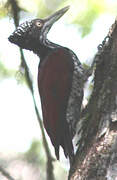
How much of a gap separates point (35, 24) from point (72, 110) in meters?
1.32

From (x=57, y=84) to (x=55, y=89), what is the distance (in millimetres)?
75

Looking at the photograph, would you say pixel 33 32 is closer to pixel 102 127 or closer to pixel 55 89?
pixel 55 89

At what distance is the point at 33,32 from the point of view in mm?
5309

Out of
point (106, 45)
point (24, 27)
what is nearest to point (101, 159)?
point (106, 45)

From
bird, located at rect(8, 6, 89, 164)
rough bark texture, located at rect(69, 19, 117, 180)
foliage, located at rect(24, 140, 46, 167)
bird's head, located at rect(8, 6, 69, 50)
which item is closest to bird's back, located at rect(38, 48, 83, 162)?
bird, located at rect(8, 6, 89, 164)

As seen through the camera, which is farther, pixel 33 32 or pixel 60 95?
pixel 33 32

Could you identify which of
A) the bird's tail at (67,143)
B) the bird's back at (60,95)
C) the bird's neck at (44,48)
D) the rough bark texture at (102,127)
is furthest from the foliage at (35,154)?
the rough bark texture at (102,127)

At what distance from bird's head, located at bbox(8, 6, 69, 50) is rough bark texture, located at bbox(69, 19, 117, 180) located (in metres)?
1.53

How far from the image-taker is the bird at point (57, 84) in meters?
4.27

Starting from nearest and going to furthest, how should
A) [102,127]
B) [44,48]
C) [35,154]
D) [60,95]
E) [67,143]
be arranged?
[102,127] < [67,143] < [60,95] < [44,48] < [35,154]

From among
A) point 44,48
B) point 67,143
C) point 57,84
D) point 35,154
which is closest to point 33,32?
point 44,48

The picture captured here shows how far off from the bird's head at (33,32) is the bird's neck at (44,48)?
0.14ft

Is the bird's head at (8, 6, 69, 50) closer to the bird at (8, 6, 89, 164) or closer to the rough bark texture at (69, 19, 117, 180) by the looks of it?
the bird at (8, 6, 89, 164)

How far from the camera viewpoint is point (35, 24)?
211 inches
